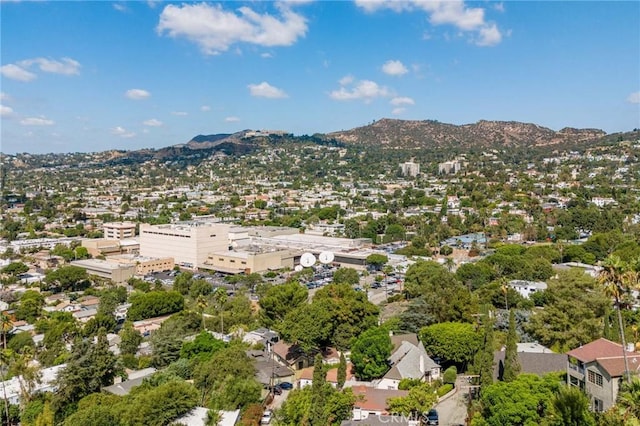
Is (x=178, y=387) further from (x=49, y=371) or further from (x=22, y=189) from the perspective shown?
(x=22, y=189)

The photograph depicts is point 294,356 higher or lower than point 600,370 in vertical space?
lower

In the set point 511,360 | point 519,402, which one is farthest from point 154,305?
point 519,402

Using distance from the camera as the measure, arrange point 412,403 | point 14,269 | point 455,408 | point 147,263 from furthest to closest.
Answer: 1. point 147,263
2. point 14,269
3. point 455,408
4. point 412,403

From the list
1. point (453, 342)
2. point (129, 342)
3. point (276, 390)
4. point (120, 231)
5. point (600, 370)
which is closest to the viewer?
point (600, 370)

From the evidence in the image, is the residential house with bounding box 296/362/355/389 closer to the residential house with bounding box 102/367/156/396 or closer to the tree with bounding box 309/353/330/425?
the tree with bounding box 309/353/330/425

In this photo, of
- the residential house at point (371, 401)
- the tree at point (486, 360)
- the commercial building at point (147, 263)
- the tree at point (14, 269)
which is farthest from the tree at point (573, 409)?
the tree at point (14, 269)

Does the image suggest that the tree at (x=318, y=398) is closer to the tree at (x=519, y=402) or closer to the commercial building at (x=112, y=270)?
the tree at (x=519, y=402)

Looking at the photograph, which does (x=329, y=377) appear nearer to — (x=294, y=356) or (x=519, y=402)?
(x=294, y=356)

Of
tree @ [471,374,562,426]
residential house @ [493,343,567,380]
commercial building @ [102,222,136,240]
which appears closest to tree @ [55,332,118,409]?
→ tree @ [471,374,562,426]
